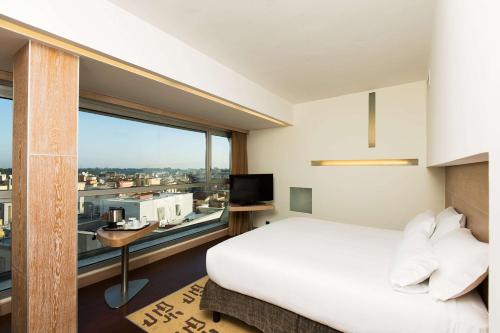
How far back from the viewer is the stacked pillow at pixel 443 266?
1.18 meters

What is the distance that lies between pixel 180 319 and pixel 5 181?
7.37 ft

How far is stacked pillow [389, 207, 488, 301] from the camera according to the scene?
118 centimetres

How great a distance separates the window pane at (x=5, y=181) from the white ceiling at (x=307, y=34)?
5.64 ft

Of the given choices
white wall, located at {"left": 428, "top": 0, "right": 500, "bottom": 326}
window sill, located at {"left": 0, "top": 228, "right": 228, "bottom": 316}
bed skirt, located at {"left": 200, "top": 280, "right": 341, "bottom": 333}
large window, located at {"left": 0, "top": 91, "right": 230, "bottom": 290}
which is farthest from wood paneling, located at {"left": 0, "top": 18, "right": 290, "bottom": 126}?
window sill, located at {"left": 0, "top": 228, "right": 228, "bottom": 316}

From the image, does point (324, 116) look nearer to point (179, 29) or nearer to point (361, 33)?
point (361, 33)

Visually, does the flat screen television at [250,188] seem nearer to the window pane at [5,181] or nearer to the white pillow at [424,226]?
the white pillow at [424,226]

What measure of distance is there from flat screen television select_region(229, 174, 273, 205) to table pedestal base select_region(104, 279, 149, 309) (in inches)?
87.6

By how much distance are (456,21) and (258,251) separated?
1.98 meters

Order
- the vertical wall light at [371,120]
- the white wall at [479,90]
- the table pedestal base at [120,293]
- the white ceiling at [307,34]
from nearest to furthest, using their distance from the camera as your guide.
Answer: the white wall at [479,90], the white ceiling at [307,34], the table pedestal base at [120,293], the vertical wall light at [371,120]

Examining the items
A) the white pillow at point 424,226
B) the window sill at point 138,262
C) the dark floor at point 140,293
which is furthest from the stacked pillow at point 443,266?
the window sill at point 138,262

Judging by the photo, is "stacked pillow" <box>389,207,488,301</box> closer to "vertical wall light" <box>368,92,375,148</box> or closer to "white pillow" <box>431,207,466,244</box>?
"white pillow" <box>431,207,466,244</box>

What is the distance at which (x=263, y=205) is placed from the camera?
4547 millimetres

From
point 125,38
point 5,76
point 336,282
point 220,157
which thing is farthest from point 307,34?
point 220,157

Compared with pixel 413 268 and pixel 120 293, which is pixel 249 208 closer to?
pixel 120 293
